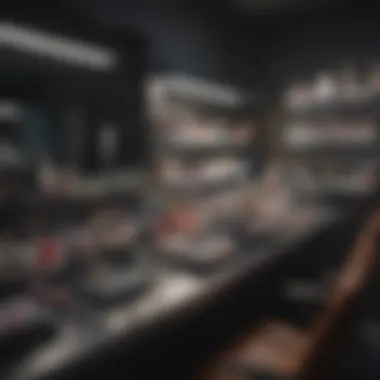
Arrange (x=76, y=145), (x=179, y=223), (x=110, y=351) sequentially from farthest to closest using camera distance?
(x=179, y=223)
(x=76, y=145)
(x=110, y=351)

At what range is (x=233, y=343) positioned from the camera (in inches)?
88.8

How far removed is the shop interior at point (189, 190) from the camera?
1.49 meters

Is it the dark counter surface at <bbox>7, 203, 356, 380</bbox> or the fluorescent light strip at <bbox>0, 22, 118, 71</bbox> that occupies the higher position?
the fluorescent light strip at <bbox>0, 22, 118, 71</bbox>

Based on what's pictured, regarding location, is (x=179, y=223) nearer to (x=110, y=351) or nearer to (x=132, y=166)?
(x=132, y=166)

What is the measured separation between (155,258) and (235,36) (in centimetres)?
148

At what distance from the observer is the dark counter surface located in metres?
1.21

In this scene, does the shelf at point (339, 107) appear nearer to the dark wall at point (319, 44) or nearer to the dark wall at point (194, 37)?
the dark wall at point (319, 44)

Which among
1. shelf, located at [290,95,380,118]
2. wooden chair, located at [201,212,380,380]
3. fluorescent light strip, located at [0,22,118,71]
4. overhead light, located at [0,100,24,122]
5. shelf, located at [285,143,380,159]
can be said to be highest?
fluorescent light strip, located at [0,22,118,71]

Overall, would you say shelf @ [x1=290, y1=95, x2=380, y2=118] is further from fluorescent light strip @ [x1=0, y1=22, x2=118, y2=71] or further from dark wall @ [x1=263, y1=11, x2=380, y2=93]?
fluorescent light strip @ [x1=0, y1=22, x2=118, y2=71]

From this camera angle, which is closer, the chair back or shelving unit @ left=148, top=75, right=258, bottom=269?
the chair back

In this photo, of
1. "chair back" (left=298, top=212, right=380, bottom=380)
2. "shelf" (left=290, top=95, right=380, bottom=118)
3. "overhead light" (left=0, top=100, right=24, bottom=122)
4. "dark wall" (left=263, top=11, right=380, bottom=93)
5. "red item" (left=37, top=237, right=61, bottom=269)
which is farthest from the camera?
"shelf" (left=290, top=95, right=380, bottom=118)

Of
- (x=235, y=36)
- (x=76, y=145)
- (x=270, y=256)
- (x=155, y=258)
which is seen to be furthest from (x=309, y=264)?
(x=76, y=145)

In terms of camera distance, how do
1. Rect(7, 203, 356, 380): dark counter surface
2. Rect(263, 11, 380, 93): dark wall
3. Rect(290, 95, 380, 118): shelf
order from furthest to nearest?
Rect(290, 95, 380, 118): shelf < Rect(263, 11, 380, 93): dark wall < Rect(7, 203, 356, 380): dark counter surface

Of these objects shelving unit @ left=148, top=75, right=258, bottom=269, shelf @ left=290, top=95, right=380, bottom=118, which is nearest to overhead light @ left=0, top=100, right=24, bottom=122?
shelving unit @ left=148, top=75, right=258, bottom=269
